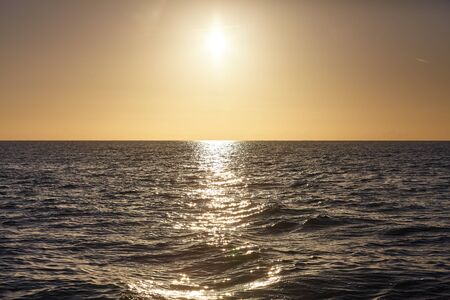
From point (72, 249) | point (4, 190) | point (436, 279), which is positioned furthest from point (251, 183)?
point (436, 279)

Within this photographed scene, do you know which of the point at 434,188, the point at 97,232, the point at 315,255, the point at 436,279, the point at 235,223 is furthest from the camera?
the point at 434,188

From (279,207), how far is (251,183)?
20.0 meters

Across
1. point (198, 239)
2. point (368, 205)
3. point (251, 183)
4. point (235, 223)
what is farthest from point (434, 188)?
point (198, 239)

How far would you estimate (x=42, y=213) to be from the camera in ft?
103

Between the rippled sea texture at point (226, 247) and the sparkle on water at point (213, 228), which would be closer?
the sparkle on water at point (213, 228)

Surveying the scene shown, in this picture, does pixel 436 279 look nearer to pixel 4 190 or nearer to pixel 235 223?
pixel 235 223

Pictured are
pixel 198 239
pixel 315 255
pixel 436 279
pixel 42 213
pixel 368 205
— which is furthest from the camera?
pixel 368 205

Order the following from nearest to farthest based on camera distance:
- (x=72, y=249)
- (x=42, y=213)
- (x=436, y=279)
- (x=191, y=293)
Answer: (x=191, y=293)
(x=436, y=279)
(x=72, y=249)
(x=42, y=213)

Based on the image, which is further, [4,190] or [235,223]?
[4,190]

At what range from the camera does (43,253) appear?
20234mm

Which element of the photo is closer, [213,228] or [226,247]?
[226,247]

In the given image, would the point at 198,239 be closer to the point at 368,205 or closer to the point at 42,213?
the point at 42,213

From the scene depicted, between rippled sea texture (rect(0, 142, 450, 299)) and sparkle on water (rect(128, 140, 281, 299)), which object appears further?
rippled sea texture (rect(0, 142, 450, 299))

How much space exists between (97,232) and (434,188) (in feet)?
103
